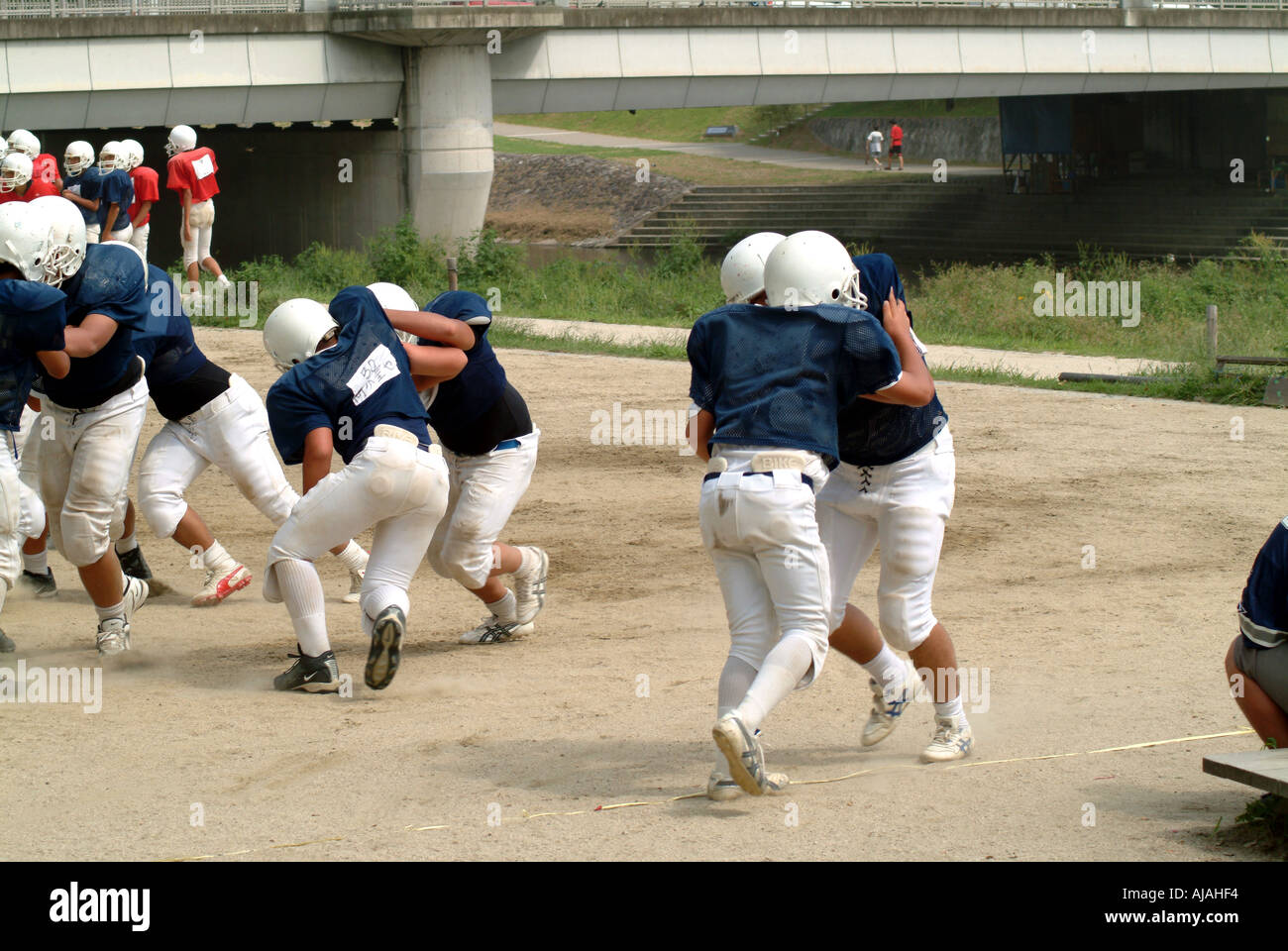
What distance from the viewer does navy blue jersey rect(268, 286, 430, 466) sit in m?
5.99

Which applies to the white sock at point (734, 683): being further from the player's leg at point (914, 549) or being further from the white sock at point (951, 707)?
the white sock at point (951, 707)

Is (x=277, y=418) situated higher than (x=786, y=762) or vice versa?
(x=277, y=418)

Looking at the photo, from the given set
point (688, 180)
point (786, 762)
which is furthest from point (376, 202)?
point (786, 762)

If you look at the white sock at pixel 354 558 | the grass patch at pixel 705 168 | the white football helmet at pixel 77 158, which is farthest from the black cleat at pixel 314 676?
the grass patch at pixel 705 168

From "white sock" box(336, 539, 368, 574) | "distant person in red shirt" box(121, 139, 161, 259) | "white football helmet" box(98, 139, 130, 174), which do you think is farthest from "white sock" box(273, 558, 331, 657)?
"distant person in red shirt" box(121, 139, 161, 259)

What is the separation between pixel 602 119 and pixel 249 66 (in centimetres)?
4060

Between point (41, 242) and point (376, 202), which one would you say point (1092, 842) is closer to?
point (41, 242)

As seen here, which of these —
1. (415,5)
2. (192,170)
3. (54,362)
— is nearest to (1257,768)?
(54,362)

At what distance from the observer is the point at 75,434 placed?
6941mm

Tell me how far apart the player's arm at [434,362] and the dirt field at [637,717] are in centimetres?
139

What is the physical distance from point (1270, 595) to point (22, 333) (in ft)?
15.8

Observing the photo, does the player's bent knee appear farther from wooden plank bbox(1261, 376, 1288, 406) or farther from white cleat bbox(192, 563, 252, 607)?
wooden plank bbox(1261, 376, 1288, 406)

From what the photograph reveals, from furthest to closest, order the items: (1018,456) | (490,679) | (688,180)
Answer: (688,180), (1018,456), (490,679)

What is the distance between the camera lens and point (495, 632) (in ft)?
24.6
